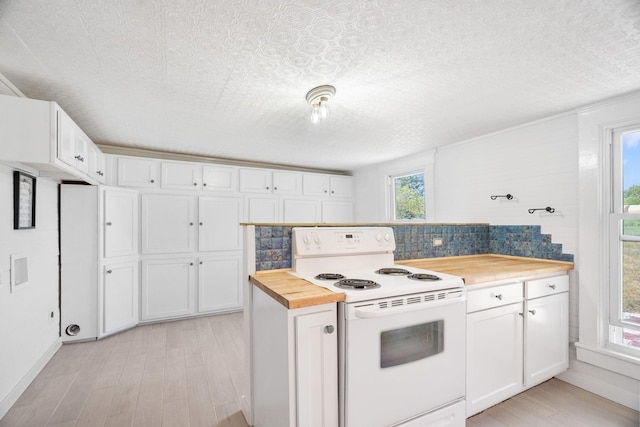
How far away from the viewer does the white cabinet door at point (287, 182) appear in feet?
14.4

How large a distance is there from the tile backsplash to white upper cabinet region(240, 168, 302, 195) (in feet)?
8.11

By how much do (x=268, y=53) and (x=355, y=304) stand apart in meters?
1.42

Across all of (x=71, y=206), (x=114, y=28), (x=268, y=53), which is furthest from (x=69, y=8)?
(x=71, y=206)

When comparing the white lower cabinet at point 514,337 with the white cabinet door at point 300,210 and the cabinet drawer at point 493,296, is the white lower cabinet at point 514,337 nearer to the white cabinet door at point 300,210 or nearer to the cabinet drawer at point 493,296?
the cabinet drawer at point 493,296

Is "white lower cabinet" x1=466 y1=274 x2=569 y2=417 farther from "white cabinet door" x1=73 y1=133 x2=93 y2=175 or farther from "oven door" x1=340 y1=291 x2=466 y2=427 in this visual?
"white cabinet door" x1=73 y1=133 x2=93 y2=175

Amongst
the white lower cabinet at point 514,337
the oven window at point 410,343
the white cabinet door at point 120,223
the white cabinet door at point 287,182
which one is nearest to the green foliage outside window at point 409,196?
the white cabinet door at point 287,182

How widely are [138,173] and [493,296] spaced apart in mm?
3938

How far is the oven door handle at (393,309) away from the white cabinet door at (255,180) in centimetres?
319

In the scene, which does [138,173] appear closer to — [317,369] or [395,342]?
[317,369]

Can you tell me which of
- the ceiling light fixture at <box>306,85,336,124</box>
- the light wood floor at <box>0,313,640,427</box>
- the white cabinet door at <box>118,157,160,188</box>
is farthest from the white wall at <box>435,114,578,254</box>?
the white cabinet door at <box>118,157,160,188</box>

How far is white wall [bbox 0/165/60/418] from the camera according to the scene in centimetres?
193

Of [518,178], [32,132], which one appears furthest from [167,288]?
[518,178]

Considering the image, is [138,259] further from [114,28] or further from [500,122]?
[500,122]

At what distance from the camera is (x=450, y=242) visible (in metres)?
2.66
